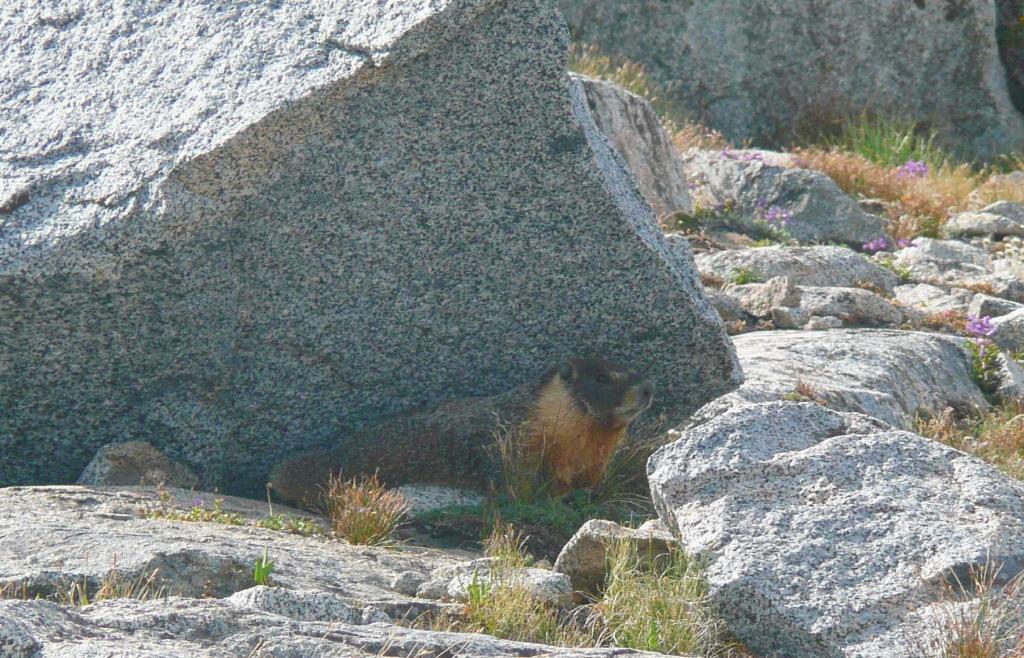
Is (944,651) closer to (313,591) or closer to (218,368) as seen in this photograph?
(313,591)

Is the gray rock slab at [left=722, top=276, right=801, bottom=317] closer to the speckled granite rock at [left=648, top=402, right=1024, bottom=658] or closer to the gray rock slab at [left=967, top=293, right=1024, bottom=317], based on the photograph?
the gray rock slab at [left=967, top=293, right=1024, bottom=317]

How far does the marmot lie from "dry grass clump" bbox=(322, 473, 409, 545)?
1.41ft

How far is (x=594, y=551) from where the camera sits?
5109 millimetres

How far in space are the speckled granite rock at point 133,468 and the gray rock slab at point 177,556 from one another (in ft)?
2.22

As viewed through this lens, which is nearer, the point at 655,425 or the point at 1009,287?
the point at 655,425

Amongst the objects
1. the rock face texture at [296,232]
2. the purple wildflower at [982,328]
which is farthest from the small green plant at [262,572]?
the purple wildflower at [982,328]

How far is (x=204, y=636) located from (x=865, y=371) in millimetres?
5982

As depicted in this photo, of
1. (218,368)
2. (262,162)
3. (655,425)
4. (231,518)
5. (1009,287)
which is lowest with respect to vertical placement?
(1009,287)

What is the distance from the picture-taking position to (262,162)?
6.20 meters

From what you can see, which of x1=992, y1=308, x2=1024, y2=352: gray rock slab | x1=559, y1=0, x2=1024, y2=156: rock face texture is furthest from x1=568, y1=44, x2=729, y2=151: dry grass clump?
x1=992, y1=308, x2=1024, y2=352: gray rock slab

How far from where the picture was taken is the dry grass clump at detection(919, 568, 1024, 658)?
13.2ft

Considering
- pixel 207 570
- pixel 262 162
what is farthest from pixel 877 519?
pixel 262 162

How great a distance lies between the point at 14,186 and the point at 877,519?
406cm

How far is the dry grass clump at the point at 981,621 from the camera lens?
13.2 ft
